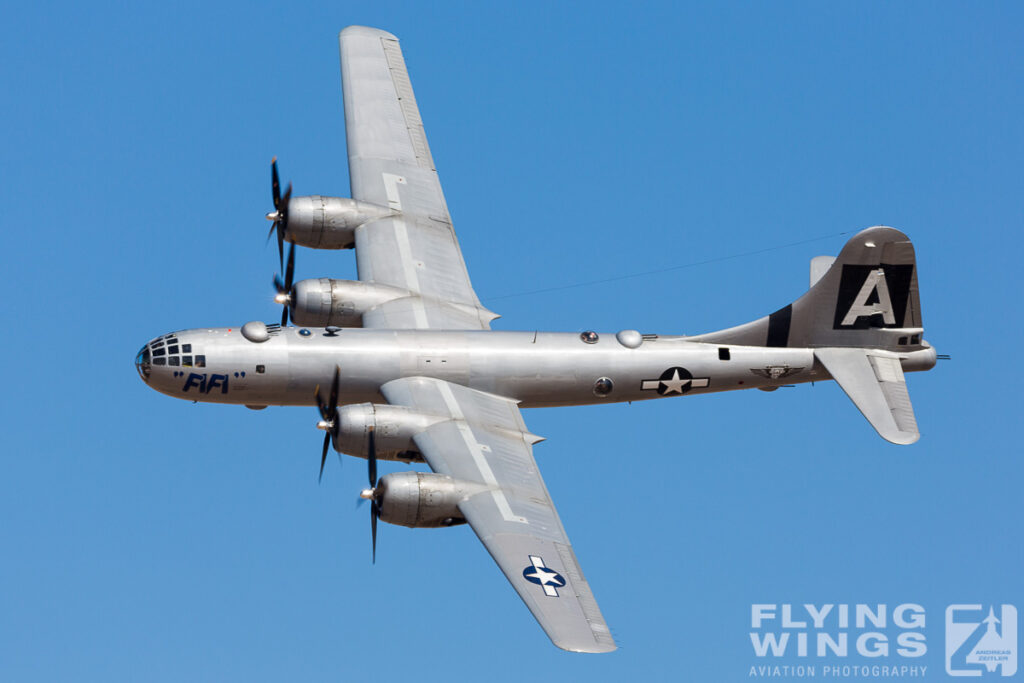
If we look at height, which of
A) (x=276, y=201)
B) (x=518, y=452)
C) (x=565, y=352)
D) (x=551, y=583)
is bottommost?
(x=551, y=583)

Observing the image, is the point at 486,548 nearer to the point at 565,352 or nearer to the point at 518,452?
the point at 518,452

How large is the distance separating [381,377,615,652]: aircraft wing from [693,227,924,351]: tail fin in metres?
7.52

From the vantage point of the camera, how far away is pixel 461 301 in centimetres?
5856

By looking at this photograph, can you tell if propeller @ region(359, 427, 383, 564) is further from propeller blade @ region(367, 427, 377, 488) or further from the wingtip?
the wingtip

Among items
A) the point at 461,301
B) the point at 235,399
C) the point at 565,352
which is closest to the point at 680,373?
the point at 565,352

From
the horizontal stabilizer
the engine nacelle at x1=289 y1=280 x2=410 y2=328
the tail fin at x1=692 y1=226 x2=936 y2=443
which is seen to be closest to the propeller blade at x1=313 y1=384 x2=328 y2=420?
the engine nacelle at x1=289 y1=280 x2=410 y2=328

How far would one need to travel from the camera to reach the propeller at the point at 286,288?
57.6 meters

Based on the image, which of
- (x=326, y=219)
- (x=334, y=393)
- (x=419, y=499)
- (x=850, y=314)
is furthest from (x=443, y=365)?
(x=850, y=314)

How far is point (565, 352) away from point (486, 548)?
27.8 ft

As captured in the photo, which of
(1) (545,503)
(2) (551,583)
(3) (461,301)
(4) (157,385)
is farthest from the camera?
(3) (461,301)

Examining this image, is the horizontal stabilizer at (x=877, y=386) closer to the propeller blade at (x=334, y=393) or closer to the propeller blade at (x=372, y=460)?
the propeller blade at (x=372, y=460)

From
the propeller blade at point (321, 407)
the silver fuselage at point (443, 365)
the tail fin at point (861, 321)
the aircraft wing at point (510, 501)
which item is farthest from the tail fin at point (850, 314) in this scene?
the propeller blade at point (321, 407)

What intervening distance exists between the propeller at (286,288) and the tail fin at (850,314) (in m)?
12.7

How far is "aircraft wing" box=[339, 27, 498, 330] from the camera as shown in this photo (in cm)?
5794
